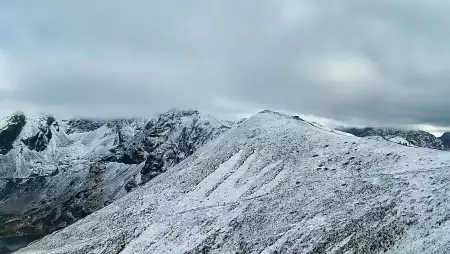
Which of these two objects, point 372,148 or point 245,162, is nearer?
point 372,148

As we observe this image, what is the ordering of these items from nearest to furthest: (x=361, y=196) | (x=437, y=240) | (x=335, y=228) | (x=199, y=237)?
(x=437, y=240), (x=335, y=228), (x=361, y=196), (x=199, y=237)

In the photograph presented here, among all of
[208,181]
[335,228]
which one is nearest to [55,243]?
[208,181]

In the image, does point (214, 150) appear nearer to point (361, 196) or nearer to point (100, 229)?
point (100, 229)

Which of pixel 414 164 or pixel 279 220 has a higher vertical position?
pixel 414 164

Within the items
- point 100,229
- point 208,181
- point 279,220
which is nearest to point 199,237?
point 279,220

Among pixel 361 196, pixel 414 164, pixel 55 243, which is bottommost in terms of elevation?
pixel 55 243

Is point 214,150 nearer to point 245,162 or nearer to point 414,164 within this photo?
point 245,162

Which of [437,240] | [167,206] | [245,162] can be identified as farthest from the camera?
[245,162]
